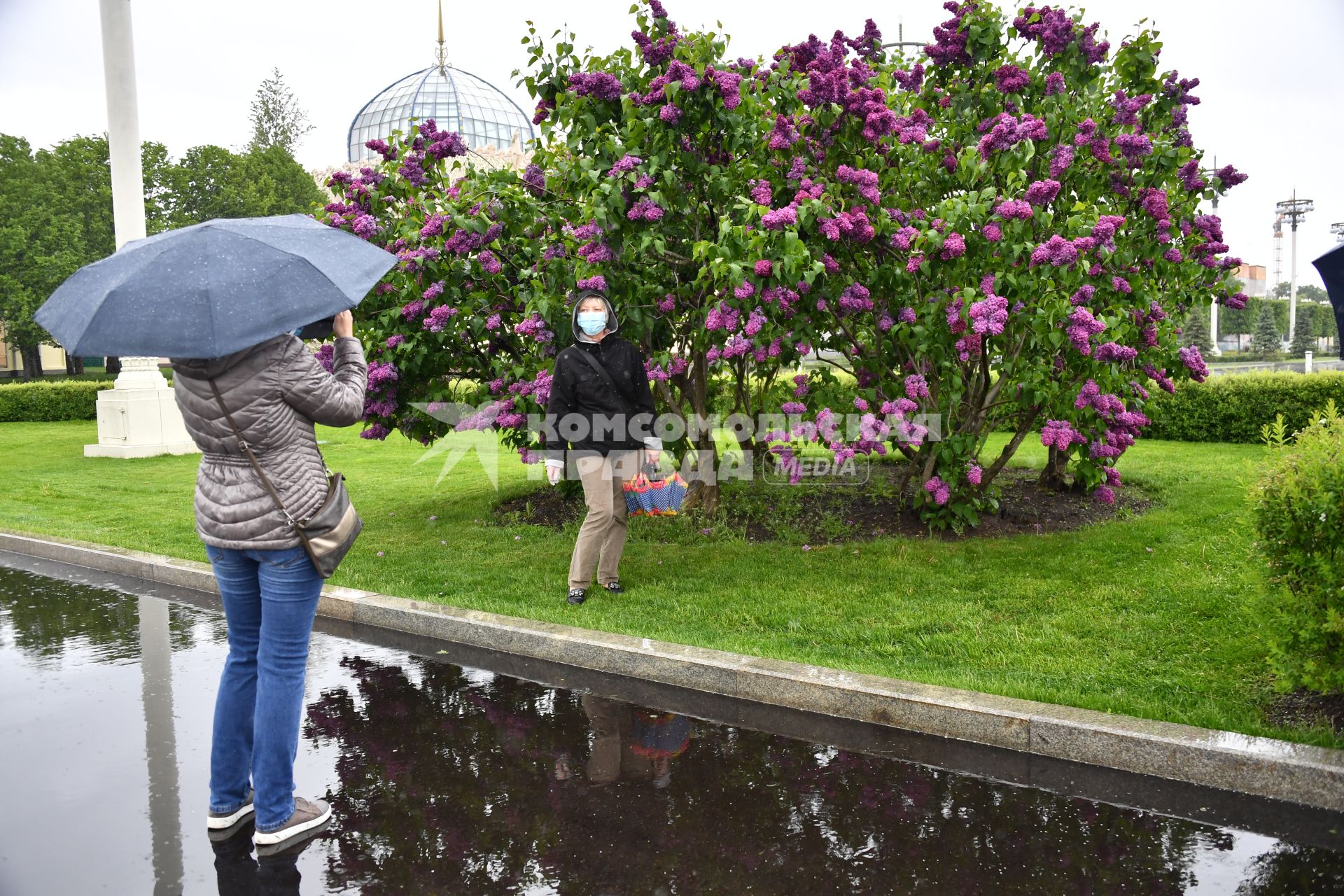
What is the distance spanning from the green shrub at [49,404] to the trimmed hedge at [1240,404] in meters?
22.0

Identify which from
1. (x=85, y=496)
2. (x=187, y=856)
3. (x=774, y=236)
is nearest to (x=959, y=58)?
(x=774, y=236)

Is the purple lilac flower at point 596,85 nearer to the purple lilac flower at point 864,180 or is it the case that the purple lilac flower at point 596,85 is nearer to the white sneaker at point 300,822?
the purple lilac flower at point 864,180

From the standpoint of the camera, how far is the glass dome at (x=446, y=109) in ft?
186

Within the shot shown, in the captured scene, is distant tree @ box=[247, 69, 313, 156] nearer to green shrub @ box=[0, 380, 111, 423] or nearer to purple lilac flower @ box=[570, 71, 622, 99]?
green shrub @ box=[0, 380, 111, 423]

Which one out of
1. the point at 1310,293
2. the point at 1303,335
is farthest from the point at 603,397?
the point at 1310,293

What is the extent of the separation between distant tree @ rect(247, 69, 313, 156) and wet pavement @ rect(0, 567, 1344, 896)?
188 feet

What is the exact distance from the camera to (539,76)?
734 centimetres

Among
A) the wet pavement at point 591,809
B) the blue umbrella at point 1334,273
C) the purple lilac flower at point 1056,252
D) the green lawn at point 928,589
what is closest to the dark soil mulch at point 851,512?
the green lawn at point 928,589

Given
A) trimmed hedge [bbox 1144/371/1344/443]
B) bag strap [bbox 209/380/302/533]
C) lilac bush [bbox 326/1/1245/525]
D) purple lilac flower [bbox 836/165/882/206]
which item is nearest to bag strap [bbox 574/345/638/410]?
lilac bush [bbox 326/1/1245/525]

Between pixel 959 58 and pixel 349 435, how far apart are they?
548 inches

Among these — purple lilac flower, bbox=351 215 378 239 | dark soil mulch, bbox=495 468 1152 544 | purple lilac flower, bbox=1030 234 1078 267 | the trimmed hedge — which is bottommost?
dark soil mulch, bbox=495 468 1152 544

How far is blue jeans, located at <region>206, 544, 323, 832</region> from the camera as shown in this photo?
341 cm

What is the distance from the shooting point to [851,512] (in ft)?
28.1

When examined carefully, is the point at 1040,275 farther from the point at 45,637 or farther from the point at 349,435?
the point at 349,435
